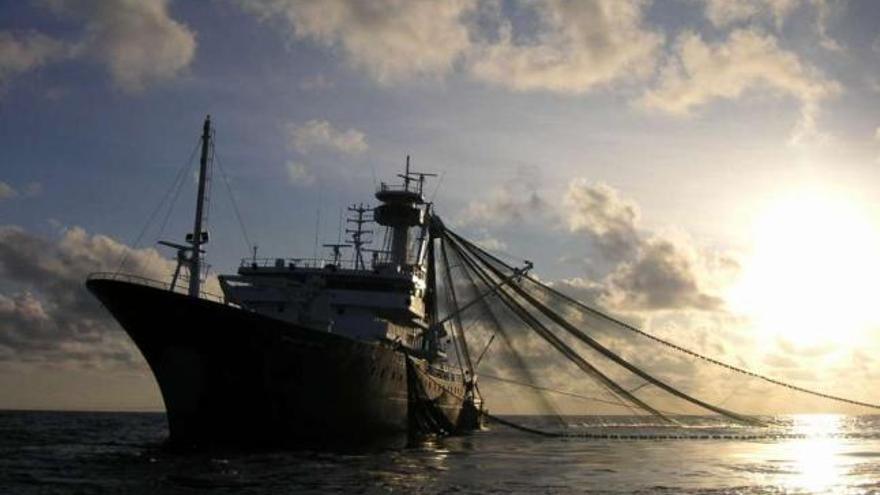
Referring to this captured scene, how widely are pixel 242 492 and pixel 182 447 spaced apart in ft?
37.5

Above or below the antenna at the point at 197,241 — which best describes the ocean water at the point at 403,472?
below

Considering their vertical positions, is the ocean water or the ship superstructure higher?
the ship superstructure

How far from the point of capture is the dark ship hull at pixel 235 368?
33281mm

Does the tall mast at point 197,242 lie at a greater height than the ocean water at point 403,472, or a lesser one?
greater

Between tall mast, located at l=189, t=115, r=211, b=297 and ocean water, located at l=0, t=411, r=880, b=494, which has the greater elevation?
tall mast, located at l=189, t=115, r=211, b=297

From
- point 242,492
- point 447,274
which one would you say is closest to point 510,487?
point 242,492

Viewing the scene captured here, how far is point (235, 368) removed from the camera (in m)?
33.6

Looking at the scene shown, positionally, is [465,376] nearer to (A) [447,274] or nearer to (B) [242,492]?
(A) [447,274]

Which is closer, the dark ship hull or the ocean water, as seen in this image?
the ocean water

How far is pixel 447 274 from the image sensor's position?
54469mm

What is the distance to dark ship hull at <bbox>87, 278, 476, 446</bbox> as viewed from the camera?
33281mm

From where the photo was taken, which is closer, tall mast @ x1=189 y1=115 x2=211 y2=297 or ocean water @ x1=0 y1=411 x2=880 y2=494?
ocean water @ x1=0 y1=411 x2=880 y2=494

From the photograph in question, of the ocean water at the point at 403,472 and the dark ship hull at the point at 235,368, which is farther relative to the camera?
the dark ship hull at the point at 235,368

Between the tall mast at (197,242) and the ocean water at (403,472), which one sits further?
the tall mast at (197,242)
